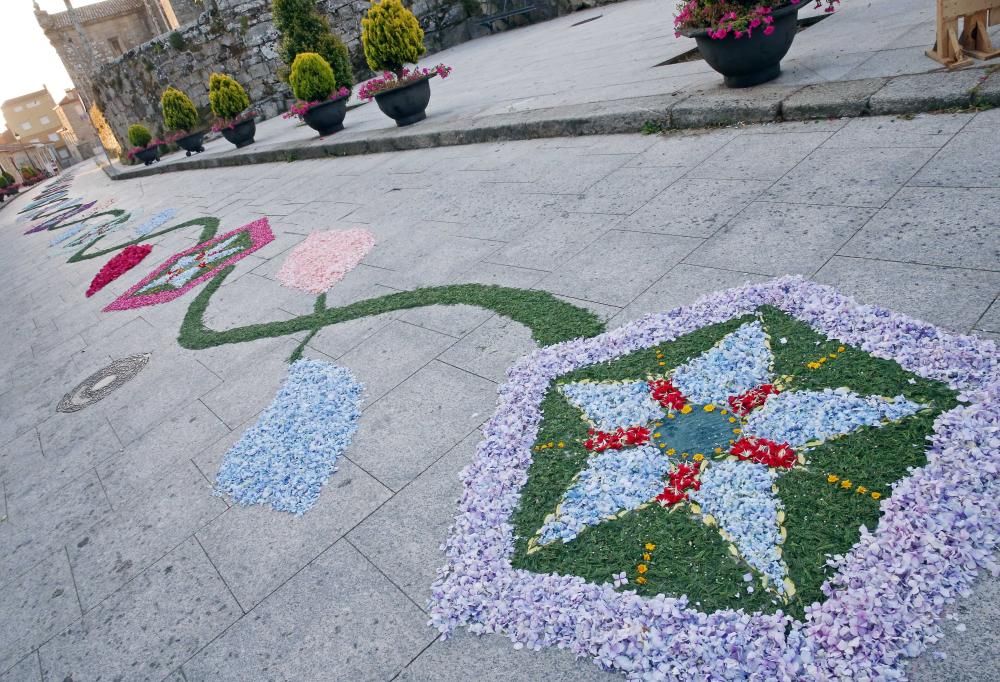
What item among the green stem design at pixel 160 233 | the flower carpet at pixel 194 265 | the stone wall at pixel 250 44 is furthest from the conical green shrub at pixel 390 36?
the stone wall at pixel 250 44

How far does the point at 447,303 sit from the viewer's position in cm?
392

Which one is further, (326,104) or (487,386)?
(326,104)

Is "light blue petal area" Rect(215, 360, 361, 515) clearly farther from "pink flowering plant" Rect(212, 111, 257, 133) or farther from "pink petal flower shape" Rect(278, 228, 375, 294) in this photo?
"pink flowering plant" Rect(212, 111, 257, 133)

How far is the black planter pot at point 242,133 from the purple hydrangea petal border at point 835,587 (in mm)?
14234

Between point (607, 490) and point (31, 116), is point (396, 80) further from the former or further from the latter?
point (31, 116)

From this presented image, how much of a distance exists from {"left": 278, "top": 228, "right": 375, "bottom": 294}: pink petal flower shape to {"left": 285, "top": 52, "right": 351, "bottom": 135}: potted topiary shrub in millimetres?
5608

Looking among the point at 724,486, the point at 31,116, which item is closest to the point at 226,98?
the point at 724,486

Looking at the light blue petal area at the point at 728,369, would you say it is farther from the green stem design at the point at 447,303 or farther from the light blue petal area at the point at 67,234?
the light blue petal area at the point at 67,234

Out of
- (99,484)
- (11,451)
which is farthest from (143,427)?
(11,451)

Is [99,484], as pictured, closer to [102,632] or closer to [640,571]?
[102,632]

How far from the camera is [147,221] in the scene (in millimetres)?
10852

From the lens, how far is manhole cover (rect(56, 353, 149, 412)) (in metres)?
4.41

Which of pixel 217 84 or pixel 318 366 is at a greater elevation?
pixel 217 84

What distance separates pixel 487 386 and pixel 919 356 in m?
1.75
